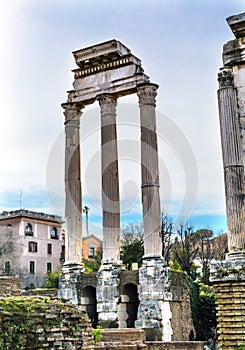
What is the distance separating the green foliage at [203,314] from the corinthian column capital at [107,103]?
11318 millimetres

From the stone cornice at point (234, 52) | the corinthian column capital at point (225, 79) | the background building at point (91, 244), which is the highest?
the background building at point (91, 244)

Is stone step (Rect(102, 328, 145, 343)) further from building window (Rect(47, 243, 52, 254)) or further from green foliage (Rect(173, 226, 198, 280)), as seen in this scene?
building window (Rect(47, 243, 52, 254))

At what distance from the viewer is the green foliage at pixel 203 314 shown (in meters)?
32.2

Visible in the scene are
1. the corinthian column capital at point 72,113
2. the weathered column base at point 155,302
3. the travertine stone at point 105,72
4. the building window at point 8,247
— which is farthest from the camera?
the building window at point 8,247

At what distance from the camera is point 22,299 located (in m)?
9.90

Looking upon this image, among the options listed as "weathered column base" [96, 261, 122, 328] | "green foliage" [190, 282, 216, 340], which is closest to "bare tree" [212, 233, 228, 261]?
"green foliage" [190, 282, 216, 340]

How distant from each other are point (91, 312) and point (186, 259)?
65.5ft

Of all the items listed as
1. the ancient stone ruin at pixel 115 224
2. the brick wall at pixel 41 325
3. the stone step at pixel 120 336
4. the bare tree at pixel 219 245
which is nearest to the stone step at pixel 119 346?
the stone step at pixel 120 336

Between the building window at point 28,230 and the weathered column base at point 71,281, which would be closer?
the weathered column base at point 71,281

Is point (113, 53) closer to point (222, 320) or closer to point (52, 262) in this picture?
point (222, 320)

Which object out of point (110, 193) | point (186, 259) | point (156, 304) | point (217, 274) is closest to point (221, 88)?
point (217, 274)

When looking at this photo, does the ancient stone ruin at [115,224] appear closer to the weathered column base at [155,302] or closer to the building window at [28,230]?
the weathered column base at [155,302]

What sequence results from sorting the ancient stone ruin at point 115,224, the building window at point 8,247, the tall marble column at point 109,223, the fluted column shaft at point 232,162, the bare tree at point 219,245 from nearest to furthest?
the fluted column shaft at point 232,162
the ancient stone ruin at point 115,224
the tall marble column at point 109,223
the bare tree at point 219,245
the building window at point 8,247

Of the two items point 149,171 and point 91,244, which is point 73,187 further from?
point 91,244
